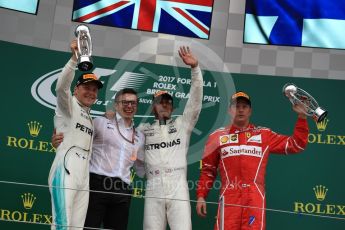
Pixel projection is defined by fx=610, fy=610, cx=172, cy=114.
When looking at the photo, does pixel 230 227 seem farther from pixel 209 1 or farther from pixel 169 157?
pixel 209 1

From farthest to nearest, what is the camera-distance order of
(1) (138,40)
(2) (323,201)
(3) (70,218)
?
1. (1) (138,40)
2. (2) (323,201)
3. (3) (70,218)

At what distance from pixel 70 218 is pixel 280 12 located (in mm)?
2538

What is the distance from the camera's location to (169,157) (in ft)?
11.8

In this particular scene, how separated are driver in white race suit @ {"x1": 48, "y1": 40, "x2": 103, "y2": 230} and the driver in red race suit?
0.71m

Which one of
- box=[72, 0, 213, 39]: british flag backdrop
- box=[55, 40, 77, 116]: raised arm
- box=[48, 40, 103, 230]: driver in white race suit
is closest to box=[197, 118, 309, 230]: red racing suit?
box=[48, 40, 103, 230]: driver in white race suit

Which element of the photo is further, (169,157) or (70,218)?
(169,157)

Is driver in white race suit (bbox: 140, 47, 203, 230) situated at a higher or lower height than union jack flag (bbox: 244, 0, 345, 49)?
lower

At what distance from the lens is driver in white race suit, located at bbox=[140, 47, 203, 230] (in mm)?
3486

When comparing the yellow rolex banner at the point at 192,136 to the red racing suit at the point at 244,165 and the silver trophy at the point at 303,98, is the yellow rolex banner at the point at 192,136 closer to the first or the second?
the red racing suit at the point at 244,165

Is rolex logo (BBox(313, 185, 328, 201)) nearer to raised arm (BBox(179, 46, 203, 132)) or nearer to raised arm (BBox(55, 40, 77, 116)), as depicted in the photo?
raised arm (BBox(179, 46, 203, 132))

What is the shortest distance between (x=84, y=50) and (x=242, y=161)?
1.11 metres

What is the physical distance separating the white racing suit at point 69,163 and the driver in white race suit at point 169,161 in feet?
1.41

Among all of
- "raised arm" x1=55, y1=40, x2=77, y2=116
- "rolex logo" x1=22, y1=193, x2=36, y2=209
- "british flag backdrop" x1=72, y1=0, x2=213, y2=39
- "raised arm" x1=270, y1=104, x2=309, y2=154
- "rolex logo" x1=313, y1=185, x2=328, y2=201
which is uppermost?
"british flag backdrop" x1=72, y1=0, x2=213, y2=39

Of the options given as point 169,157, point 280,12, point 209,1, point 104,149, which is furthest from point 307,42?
point 104,149
